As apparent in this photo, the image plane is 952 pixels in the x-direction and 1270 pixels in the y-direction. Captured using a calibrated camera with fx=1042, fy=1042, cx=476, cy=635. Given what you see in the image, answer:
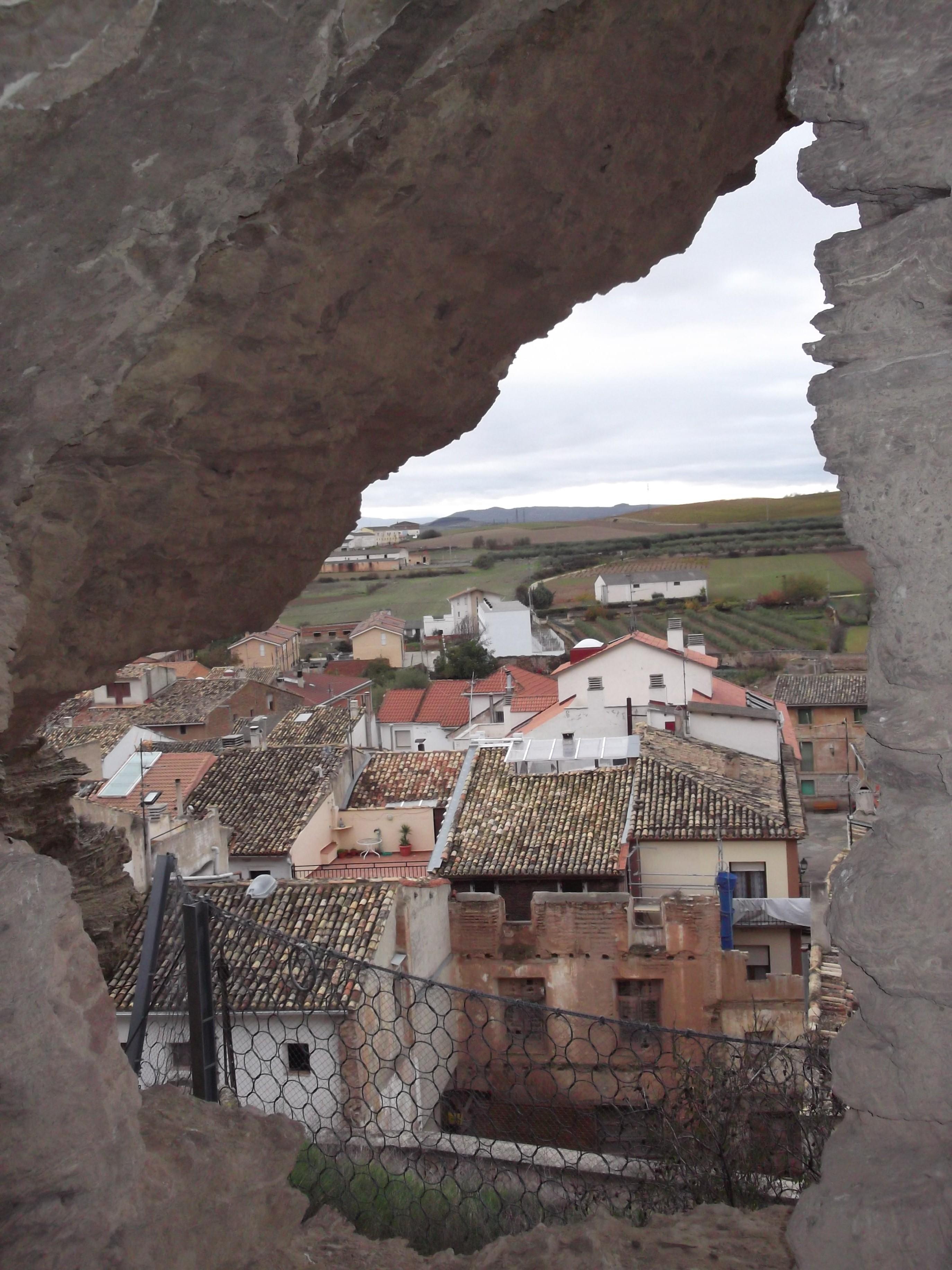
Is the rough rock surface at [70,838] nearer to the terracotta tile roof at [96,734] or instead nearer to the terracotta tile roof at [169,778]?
the terracotta tile roof at [169,778]

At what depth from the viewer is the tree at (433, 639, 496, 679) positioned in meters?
30.5

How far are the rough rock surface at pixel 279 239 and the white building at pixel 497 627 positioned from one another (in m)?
30.2

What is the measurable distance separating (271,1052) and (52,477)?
6424mm

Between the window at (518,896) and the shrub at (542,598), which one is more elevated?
the shrub at (542,598)

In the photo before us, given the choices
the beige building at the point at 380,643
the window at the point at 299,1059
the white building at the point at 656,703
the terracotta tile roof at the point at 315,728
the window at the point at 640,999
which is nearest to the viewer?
the window at the point at 299,1059

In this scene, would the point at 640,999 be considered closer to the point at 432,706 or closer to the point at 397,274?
the point at 397,274

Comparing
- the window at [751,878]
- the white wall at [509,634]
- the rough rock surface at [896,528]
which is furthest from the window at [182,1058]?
the white wall at [509,634]

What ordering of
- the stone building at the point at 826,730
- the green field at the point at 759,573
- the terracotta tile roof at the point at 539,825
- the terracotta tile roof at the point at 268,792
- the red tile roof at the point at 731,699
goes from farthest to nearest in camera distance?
the green field at the point at 759,573
the stone building at the point at 826,730
the red tile roof at the point at 731,699
the terracotta tile roof at the point at 268,792
the terracotta tile roof at the point at 539,825

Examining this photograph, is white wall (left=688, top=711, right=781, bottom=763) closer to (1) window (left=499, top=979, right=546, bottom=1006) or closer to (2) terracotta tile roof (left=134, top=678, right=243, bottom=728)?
(1) window (left=499, top=979, right=546, bottom=1006)

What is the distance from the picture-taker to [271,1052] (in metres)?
→ 7.61

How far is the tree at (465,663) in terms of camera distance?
30547 mm

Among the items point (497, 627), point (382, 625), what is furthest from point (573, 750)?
point (382, 625)

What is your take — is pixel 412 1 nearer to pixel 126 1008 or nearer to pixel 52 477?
pixel 52 477

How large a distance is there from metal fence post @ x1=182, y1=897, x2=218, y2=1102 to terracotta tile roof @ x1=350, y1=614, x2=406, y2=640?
33180 millimetres
